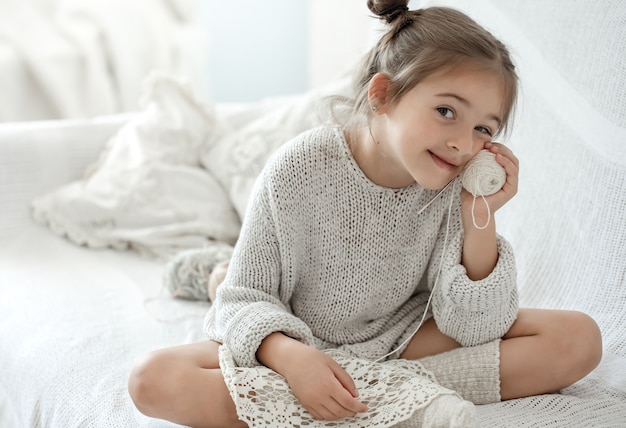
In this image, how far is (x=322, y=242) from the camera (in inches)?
46.4

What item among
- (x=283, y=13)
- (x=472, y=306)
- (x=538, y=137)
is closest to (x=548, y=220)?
(x=538, y=137)

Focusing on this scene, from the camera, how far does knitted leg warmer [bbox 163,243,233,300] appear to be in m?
1.46

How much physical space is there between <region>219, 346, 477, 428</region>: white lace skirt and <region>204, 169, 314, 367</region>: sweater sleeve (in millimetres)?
62

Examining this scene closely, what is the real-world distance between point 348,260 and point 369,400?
240mm

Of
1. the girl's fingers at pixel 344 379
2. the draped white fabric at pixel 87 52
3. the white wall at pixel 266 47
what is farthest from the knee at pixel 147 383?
the white wall at pixel 266 47

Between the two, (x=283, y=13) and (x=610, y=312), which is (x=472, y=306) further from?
(x=283, y=13)

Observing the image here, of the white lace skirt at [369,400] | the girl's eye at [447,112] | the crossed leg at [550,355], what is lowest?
the white lace skirt at [369,400]

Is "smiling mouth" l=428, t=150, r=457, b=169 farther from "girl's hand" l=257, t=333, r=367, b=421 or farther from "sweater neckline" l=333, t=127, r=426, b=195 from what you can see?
"girl's hand" l=257, t=333, r=367, b=421

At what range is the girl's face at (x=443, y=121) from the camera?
40.6 inches

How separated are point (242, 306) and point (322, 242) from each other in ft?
0.53

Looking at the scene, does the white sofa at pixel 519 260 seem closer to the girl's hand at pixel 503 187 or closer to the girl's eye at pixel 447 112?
the girl's hand at pixel 503 187

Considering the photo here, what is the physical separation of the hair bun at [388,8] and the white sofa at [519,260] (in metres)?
0.43

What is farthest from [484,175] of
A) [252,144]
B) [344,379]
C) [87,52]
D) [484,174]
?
[87,52]

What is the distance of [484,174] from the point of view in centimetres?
110
